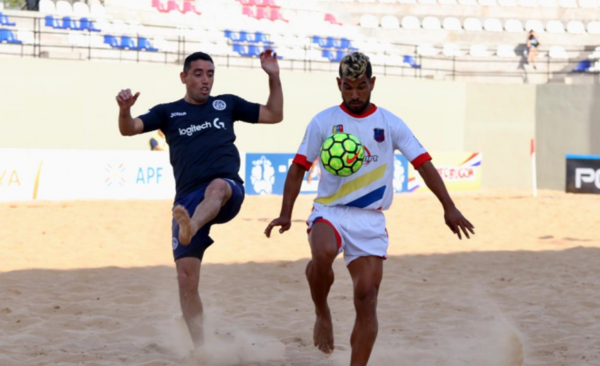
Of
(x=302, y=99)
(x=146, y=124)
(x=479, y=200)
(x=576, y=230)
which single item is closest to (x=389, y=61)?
(x=302, y=99)

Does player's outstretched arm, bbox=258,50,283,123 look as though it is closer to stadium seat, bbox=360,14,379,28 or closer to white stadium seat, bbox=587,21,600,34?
stadium seat, bbox=360,14,379,28

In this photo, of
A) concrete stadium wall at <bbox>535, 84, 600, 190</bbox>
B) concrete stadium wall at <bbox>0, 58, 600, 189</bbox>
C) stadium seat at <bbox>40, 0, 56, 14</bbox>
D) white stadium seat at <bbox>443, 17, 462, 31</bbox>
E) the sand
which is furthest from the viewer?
white stadium seat at <bbox>443, 17, 462, 31</bbox>

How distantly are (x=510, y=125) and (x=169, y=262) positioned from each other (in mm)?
21209

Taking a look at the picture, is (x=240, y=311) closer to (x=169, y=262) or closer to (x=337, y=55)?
(x=169, y=262)

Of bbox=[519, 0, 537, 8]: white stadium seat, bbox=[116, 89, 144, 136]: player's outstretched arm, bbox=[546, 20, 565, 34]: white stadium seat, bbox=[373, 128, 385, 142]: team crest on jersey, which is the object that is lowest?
bbox=[373, 128, 385, 142]: team crest on jersey

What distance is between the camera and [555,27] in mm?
→ 32500

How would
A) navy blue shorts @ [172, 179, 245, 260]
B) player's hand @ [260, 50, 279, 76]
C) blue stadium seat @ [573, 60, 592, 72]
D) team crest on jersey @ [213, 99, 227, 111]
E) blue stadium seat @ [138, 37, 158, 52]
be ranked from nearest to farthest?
navy blue shorts @ [172, 179, 245, 260]
team crest on jersey @ [213, 99, 227, 111]
player's hand @ [260, 50, 279, 76]
blue stadium seat @ [138, 37, 158, 52]
blue stadium seat @ [573, 60, 592, 72]

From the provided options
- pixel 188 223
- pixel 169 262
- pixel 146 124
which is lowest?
pixel 169 262

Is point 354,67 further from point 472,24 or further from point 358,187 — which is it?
point 472,24

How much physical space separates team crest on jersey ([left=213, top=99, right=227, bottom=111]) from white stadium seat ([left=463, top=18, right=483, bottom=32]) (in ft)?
92.6

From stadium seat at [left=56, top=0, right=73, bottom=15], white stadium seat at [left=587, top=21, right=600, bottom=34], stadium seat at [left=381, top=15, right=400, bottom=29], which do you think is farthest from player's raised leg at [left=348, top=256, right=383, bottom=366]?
white stadium seat at [left=587, top=21, right=600, bottom=34]

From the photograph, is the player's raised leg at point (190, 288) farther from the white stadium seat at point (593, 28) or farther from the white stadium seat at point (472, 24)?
the white stadium seat at point (593, 28)

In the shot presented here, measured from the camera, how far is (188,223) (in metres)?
4.88

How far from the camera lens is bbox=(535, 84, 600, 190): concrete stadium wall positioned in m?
27.7
